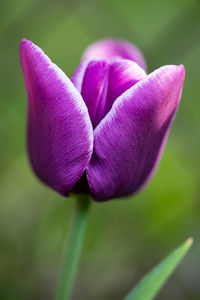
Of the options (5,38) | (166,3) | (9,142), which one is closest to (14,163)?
(9,142)

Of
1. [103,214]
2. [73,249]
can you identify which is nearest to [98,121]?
[73,249]

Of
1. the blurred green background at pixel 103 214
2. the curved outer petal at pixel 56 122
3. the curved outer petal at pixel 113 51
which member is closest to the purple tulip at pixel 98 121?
the curved outer petal at pixel 56 122

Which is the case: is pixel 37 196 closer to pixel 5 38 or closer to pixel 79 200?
pixel 5 38

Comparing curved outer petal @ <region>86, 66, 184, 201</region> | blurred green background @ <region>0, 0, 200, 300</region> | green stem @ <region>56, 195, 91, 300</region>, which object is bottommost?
blurred green background @ <region>0, 0, 200, 300</region>

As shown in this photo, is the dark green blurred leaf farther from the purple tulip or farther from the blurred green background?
the blurred green background

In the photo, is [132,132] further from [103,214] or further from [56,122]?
[103,214]

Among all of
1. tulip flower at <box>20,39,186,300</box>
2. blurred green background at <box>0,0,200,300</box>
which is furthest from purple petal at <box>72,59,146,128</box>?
blurred green background at <box>0,0,200,300</box>
